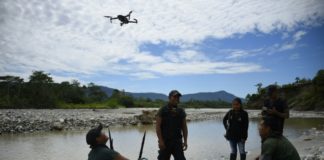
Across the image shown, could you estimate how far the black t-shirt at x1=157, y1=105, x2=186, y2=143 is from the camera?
7.88 meters

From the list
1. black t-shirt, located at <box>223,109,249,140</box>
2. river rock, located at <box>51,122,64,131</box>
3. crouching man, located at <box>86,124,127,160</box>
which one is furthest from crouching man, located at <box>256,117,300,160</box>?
river rock, located at <box>51,122,64,131</box>

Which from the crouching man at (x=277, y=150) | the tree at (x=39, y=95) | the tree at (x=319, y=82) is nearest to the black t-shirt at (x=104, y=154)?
the crouching man at (x=277, y=150)

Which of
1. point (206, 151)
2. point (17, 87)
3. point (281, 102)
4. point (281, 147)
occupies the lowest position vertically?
point (206, 151)

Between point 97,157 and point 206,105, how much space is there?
133833 mm

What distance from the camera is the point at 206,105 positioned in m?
138

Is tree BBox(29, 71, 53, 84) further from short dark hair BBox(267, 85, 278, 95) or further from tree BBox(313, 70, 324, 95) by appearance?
short dark hair BBox(267, 85, 278, 95)

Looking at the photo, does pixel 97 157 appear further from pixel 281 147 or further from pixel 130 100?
pixel 130 100

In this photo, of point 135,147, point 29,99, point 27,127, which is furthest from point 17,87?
point 135,147

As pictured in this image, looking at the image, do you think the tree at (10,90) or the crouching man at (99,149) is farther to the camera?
the tree at (10,90)

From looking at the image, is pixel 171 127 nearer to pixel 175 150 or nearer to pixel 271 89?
pixel 175 150

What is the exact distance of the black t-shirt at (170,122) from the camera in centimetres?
788

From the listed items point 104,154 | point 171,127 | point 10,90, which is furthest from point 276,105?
point 10,90

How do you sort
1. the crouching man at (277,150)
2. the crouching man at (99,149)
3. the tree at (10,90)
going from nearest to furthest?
the crouching man at (277,150) → the crouching man at (99,149) → the tree at (10,90)

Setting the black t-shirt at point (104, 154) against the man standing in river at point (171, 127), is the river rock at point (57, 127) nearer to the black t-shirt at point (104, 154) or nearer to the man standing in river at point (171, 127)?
the man standing in river at point (171, 127)
